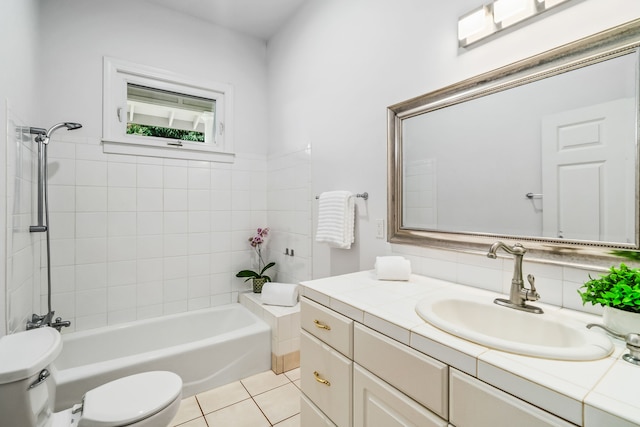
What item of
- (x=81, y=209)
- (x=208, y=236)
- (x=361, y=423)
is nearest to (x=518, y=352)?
(x=361, y=423)

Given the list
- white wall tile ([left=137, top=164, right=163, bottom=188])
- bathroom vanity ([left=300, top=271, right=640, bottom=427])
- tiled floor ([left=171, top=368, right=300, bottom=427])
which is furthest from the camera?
white wall tile ([left=137, top=164, right=163, bottom=188])

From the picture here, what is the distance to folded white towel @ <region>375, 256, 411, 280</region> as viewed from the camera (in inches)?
54.0

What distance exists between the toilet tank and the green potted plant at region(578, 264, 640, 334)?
1.77m

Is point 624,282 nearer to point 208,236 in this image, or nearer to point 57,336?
point 57,336

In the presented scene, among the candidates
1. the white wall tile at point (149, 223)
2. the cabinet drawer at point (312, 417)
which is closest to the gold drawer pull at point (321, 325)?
the cabinet drawer at point (312, 417)

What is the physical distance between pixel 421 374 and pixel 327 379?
501mm

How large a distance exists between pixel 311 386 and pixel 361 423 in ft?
1.07

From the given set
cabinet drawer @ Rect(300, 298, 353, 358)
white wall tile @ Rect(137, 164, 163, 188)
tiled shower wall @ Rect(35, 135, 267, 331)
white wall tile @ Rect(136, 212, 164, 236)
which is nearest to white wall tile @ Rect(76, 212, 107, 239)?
tiled shower wall @ Rect(35, 135, 267, 331)

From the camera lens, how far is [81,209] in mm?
2127

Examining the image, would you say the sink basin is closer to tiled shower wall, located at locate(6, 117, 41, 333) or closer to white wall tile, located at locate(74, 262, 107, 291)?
tiled shower wall, located at locate(6, 117, 41, 333)

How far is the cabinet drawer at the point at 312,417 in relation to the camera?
46.9 inches

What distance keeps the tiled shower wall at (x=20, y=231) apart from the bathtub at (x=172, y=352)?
404 millimetres

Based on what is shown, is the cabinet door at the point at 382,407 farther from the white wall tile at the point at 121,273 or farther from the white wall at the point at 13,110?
the white wall tile at the point at 121,273

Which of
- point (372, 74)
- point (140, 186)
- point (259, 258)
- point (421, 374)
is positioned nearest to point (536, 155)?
point (421, 374)
